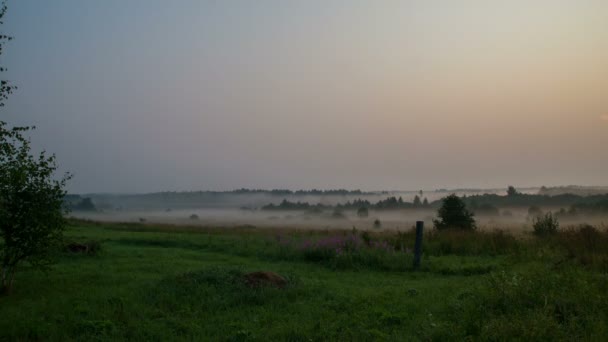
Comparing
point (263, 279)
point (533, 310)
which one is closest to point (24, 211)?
point (263, 279)

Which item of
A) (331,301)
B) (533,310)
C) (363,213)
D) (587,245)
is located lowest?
(363,213)

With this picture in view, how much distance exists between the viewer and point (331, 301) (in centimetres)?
1082

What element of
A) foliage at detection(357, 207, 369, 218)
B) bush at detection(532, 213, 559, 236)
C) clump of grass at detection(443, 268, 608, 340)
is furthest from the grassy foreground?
foliage at detection(357, 207, 369, 218)

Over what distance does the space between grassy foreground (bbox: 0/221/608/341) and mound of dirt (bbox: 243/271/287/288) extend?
29 cm

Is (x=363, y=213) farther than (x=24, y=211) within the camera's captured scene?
Yes

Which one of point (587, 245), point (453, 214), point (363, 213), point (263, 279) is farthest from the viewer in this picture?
point (363, 213)

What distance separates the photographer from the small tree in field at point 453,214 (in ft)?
106

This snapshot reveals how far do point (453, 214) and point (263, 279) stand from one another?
24079 millimetres

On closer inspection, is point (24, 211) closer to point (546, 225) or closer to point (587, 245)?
point (587, 245)

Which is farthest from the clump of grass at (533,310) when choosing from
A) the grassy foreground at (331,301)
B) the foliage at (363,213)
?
the foliage at (363,213)

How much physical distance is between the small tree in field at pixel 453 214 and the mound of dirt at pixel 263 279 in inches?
901

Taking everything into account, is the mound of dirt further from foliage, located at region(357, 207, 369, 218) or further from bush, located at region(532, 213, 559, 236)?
foliage, located at region(357, 207, 369, 218)

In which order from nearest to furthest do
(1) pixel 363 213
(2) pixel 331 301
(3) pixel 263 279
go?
1. (2) pixel 331 301
2. (3) pixel 263 279
3. (1) pixel 363 213

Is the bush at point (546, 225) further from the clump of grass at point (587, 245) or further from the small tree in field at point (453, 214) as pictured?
the small tree in field at point (453, 214)
